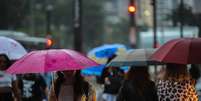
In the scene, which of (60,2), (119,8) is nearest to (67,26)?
(60,2)

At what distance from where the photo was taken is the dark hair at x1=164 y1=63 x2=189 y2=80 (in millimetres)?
7617

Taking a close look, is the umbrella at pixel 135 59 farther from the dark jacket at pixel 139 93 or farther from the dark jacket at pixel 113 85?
the dark jacket at pixel 113 85

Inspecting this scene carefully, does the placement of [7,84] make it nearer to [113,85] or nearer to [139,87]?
[139,87]

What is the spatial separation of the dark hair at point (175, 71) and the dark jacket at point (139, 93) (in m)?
0.50

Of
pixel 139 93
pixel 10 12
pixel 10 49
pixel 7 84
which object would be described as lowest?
pixel 10 12

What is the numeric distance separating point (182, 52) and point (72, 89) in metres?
1.38

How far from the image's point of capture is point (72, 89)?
7.56 m

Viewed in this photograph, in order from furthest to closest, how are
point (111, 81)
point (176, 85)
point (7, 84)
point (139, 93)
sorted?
point (111, 81), point (7, 84), point (139, 93), point (176, 85)

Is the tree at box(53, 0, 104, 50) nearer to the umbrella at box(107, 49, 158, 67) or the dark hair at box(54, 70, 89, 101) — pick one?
the umbrella at box(107, 49, 158, 67)

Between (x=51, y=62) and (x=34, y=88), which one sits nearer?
(x=51, y=62)

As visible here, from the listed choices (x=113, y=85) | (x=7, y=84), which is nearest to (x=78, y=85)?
(x=7, y=84)

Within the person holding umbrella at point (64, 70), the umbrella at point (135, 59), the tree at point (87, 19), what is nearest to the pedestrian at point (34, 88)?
the umbrella at point (135, 59)

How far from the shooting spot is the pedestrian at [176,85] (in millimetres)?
7637

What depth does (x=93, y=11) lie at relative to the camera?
98000 mm
